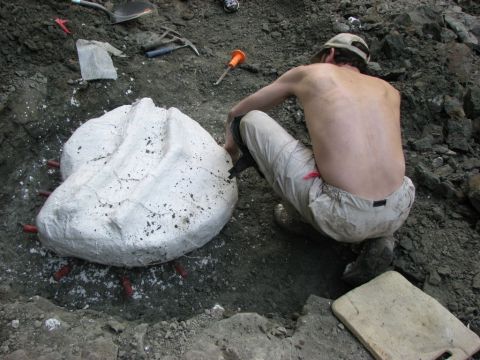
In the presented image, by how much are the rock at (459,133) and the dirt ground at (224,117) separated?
11 mm

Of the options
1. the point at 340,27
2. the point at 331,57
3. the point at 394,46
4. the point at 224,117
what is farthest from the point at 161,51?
the point at 394,46

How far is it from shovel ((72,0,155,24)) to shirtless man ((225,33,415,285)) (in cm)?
209

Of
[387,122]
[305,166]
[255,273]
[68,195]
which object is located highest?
[387,122]

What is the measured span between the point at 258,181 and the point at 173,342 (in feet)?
4.80

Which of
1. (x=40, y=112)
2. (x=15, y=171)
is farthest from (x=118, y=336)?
(x=40, y=112)

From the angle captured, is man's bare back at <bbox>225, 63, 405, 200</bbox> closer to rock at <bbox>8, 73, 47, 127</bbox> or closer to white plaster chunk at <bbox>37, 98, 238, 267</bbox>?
white plaster chunk at <bbox>37, 98, 238, 267</bbox>

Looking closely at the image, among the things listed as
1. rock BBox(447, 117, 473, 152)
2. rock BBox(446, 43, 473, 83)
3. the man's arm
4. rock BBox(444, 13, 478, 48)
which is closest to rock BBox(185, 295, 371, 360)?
the man's arm

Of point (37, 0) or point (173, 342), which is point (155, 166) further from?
point (37, 0)

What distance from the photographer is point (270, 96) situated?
2.70 metres

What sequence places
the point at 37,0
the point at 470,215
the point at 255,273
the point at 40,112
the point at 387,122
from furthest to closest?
the point at 37,0 → the point at 40,112 → the point at 470,215 → the point at 255,273 → the point at 387,122

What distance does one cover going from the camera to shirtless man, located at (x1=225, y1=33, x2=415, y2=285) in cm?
228

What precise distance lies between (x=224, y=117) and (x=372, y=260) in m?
1.75

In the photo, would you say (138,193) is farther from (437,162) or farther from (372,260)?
(437,162)

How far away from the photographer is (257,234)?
117 inches
